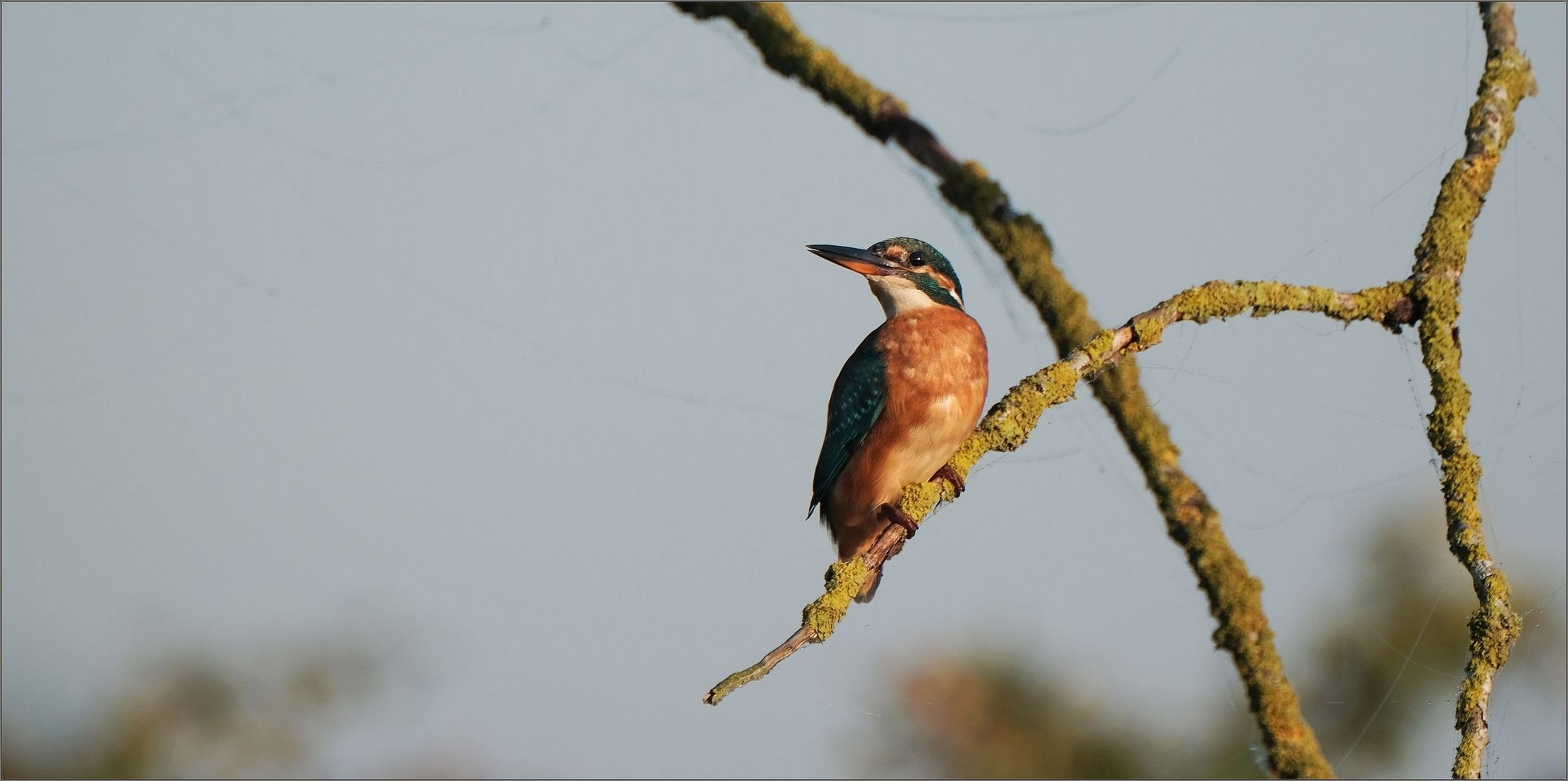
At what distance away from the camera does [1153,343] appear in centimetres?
252

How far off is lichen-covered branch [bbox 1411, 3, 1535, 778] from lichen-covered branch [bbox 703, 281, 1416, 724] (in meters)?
0.08

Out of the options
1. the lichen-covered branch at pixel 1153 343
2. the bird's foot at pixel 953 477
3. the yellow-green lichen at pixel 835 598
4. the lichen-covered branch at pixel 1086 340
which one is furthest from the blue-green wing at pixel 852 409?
the yellow-green lichen at pixel 835 598

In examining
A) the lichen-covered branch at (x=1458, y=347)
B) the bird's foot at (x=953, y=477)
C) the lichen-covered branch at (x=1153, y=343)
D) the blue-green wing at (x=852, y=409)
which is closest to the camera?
the lichen-covered branch at (x=1458, y=347)

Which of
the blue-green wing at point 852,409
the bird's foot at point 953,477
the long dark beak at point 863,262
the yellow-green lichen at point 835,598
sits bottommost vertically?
the yellow-green lichen at point 835,598

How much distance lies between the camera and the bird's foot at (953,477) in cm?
284

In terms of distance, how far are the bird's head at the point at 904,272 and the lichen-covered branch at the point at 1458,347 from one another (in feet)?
5.58

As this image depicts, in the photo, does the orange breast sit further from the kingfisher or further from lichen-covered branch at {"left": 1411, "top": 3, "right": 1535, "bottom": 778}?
lichen-covered branch at {"left": 1411, "top": 3, "right": 1535, "bottom": 778}

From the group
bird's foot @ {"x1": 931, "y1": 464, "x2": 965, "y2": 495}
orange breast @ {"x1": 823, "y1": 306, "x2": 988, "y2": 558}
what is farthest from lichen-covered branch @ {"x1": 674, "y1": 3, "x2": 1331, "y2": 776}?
orange breast @ {"x1": 823, "y1": 306, "x2": 988, "y2": 558}

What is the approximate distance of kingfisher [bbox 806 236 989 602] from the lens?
12.7ft

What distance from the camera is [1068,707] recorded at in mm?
6371

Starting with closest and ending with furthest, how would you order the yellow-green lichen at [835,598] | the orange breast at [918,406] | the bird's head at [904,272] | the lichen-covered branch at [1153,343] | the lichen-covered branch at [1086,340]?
the yellow-green lichen at [835,598]
the lichen-covered branch at [1153,343]
the lichen-covered branch at [1086,340]
the orange breast at [918,406]
the bird's head at [904,272]

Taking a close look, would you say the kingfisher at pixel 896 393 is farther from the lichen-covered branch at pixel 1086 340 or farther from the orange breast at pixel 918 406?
the lichen-covered branch at pixel 1086 340

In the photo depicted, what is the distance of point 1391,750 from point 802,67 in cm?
467

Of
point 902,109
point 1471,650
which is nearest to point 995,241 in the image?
point 902,109
